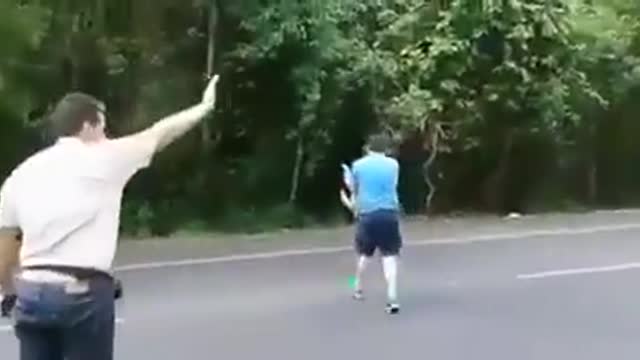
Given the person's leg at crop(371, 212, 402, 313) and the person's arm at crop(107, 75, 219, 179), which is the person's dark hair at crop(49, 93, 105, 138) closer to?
the person's arm at crop(107, 75, 219, 179)

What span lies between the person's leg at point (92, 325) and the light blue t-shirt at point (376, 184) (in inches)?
287

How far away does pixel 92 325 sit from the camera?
5.84 m

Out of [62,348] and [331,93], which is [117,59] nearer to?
[331,93]

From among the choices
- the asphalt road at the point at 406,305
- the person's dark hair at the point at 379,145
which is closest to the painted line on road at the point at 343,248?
the asphalt road at the point at 406,305

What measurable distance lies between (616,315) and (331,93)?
10.6m

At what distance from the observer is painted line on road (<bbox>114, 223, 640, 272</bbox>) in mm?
16922

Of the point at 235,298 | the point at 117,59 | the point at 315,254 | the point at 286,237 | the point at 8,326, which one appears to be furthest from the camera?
the point at 117,59

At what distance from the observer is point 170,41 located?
22.8m

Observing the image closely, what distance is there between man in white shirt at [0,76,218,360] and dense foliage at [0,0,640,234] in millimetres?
14336

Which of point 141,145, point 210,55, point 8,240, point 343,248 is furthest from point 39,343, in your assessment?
point 210,55

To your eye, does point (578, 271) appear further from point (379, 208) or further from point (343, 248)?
point (343, 248)

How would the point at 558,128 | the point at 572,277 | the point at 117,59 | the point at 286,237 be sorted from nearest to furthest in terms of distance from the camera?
the point at 572,277 < the point at 286,237 < the point at 117,59 < the point at 558,128

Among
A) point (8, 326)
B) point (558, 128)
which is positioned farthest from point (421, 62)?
point (8, 326)

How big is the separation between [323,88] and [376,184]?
9636 millimetres
